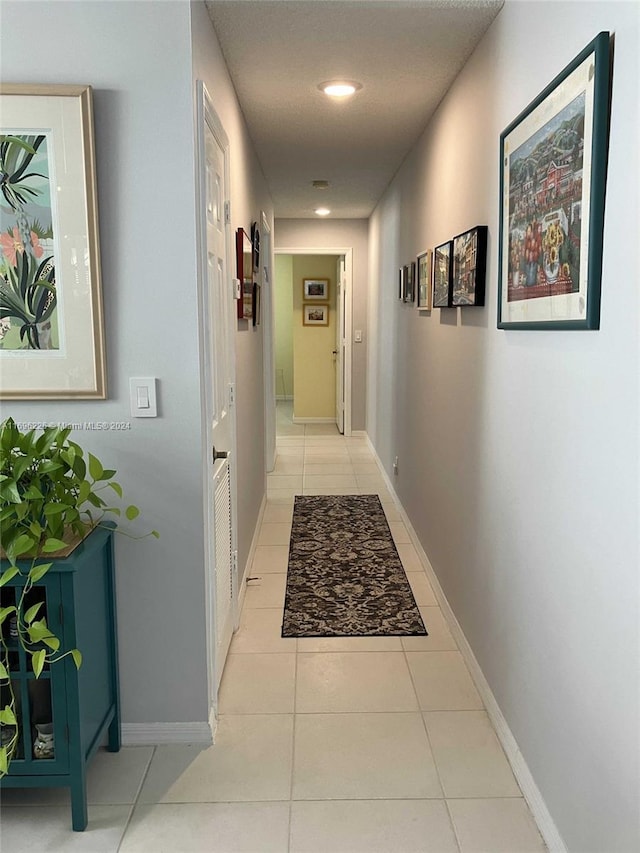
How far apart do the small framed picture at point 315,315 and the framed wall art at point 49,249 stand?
6.66 meters

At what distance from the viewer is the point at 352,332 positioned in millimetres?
7570

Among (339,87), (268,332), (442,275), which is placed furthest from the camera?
(268,332)

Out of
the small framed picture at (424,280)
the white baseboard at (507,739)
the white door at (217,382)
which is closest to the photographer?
the white baseboard at (507,739)

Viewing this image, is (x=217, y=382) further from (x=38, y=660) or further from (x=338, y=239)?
(x=338, y=239)

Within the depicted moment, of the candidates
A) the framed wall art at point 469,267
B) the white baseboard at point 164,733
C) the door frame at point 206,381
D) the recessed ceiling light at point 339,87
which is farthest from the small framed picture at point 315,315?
the white baseboard at point 164,733

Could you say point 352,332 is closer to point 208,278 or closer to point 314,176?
point 314,176

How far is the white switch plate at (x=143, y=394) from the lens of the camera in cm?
209

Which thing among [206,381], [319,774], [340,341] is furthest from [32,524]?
[340,341]

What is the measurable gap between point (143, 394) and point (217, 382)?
0.51m

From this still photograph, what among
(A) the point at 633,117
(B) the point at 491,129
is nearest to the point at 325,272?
(B) the point at 491,129

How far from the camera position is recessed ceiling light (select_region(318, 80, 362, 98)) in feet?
9.76

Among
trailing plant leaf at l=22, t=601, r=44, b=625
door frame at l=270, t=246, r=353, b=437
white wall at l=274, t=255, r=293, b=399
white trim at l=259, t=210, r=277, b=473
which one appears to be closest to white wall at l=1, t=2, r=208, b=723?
trailing plant leaf at l=22, t=601, r=44, b=625

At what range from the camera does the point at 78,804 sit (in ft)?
6.11

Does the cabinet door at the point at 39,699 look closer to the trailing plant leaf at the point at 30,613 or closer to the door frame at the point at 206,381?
the trailing plant leaf at the point at 30,613
